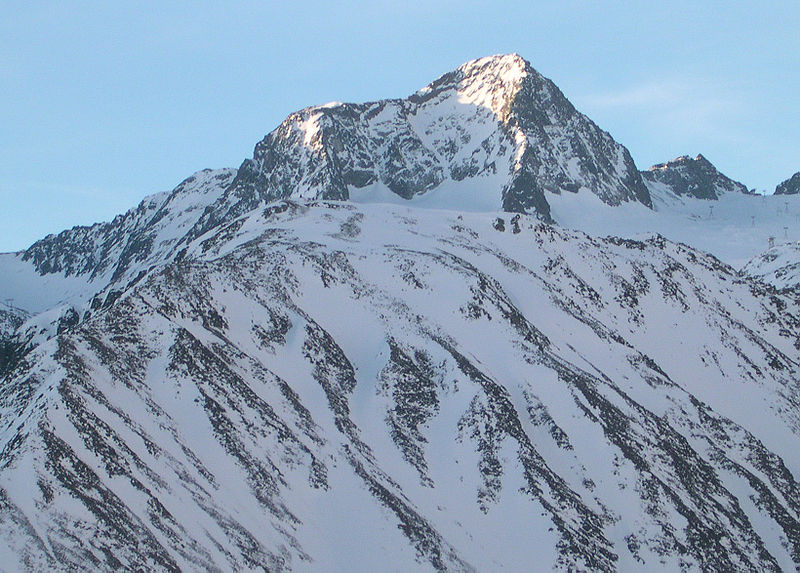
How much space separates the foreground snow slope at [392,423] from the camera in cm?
6316

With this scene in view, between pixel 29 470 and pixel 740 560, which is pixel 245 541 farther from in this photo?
pixel 740 560

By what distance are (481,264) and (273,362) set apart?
35624mm

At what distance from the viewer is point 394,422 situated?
84438 mm

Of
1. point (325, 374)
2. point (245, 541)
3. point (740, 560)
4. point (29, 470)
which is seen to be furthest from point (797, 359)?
point (29, 470)

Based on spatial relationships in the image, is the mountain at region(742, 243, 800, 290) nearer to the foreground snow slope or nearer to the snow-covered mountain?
the snow-covered mountain

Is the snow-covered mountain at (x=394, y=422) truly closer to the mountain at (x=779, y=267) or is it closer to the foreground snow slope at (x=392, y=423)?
the foreground snow slope at (x=392, y=423)

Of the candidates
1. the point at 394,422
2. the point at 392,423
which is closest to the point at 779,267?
the point at 394,422

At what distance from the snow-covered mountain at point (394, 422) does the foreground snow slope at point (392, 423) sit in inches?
7.9

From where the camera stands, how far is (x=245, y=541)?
211 feet

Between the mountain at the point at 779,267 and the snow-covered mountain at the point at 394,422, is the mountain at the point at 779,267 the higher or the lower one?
the higher one

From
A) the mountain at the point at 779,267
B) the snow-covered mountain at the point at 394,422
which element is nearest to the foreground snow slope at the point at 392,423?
the snow-covered mountain at the point at 394,422

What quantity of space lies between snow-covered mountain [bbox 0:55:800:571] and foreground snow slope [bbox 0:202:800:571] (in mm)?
202

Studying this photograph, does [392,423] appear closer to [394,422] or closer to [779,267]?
[394,422]

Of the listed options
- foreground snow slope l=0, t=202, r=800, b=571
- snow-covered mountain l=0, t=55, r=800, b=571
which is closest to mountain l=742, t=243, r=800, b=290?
snow-covered mountain l=0, t=55, r=800, b=571
